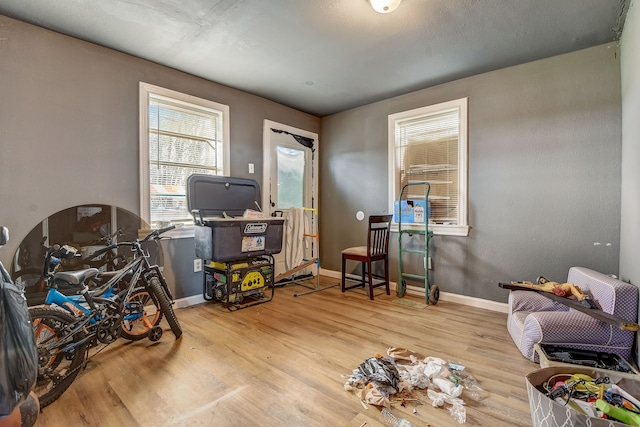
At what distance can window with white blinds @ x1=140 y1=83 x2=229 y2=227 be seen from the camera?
2865mm

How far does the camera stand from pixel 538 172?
282 cm

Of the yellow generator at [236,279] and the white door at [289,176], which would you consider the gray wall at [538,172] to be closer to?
the white door at [289,176]

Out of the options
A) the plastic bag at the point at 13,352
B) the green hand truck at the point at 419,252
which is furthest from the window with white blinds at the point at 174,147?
the green hand truck at the point at 419,252

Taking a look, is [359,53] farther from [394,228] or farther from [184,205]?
[184,205]

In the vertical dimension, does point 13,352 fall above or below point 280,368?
above

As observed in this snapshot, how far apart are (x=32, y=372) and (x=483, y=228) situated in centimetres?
354

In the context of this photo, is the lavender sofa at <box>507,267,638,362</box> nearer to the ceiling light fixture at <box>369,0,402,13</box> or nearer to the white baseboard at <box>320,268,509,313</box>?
the white baseboard at <box>320,268,509,313</box>

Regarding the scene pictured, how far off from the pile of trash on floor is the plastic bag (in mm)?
1439

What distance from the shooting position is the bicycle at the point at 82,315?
5.28 feet

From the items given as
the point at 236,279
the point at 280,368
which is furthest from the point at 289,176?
the point at 280,368

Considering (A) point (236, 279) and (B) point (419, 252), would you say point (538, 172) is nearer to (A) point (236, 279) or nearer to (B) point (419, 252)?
(B) point (419, 252)

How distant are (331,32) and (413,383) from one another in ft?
8.58

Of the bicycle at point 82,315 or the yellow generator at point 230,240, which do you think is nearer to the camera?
the bicycle at point 82,315

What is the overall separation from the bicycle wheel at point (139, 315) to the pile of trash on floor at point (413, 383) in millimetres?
1690
